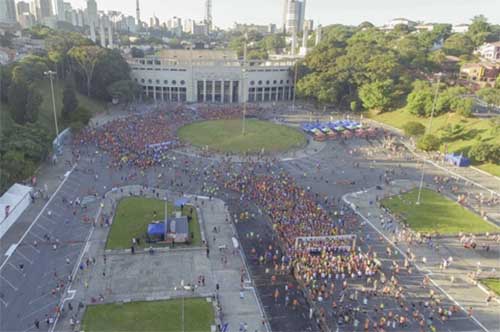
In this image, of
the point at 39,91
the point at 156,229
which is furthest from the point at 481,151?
the point at 39,91

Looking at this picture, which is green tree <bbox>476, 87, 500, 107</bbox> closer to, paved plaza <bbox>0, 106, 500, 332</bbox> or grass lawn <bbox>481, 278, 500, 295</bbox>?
paved plaza <bbox>0, 106, 500, 332</bbox>

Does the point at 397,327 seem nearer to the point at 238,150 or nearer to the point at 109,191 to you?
the point at 109,191

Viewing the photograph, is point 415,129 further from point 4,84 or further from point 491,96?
point 4,84

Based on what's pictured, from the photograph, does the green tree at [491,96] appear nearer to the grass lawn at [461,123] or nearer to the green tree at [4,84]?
the grass lawn at [461,123]

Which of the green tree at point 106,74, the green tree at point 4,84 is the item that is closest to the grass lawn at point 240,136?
the green tree at point 106,74

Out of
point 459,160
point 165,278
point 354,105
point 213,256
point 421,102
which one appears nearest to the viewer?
point 165,278

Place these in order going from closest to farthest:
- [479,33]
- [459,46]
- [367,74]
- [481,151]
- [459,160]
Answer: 1. [481,151]
2. [459,160]
3. [367,74]
4. [459,46]
5. [479,33]

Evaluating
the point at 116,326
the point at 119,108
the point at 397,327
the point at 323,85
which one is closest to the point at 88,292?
the point at 116,326
